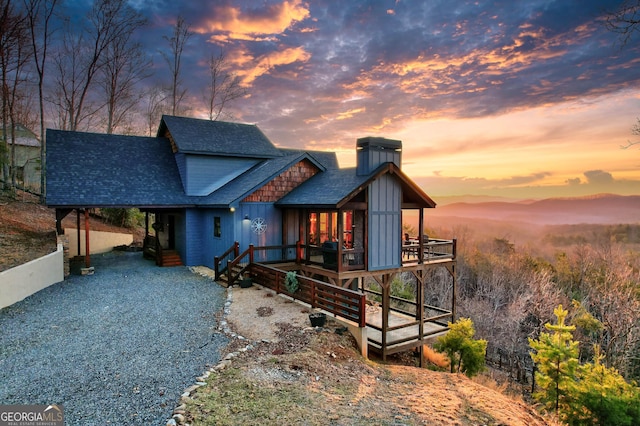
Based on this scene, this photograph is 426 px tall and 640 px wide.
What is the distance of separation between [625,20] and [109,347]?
1202 cm

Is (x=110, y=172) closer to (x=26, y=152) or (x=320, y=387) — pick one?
(x=320, y=387)

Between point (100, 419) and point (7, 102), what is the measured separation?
27.0m

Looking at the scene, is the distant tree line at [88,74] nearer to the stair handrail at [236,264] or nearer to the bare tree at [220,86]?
the bare tree at [220,86]

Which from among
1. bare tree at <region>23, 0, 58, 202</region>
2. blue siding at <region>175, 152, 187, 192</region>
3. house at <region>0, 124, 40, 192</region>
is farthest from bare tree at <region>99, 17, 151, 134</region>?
blue siding at <region>175, 152, 187, 192</region>

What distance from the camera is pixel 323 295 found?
1042cm

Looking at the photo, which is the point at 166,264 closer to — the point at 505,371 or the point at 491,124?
the point at 505,371

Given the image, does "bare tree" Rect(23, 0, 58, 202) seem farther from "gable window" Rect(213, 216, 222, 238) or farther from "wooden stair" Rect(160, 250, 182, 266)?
"gable window" Rect(213, 216, 222, 238)

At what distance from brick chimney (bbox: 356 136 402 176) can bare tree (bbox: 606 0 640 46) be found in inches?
265

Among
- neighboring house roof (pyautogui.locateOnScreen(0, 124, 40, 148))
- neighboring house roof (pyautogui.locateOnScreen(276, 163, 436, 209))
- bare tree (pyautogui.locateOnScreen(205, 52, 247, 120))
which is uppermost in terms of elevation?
bare tree (pyautogui.locateOnScreen(205, 52, 247, 120))

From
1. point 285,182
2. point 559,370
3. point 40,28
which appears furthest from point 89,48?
point 559,370

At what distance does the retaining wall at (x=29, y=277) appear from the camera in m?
10.0

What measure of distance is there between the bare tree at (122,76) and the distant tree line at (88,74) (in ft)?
0.23

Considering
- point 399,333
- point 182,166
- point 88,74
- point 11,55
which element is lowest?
point 399,333

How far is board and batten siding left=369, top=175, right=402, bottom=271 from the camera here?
12070 mm
